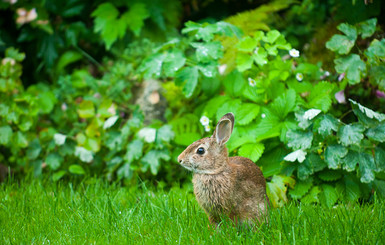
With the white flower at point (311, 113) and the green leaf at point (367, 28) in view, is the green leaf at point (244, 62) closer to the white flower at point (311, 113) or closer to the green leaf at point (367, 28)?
the white flower at point (311, 113)

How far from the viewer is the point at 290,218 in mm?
2771

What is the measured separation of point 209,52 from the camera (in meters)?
3.91

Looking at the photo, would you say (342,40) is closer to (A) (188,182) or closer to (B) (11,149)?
(A) (188,182)

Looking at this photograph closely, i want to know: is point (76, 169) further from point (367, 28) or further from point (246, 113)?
point (367, 28)

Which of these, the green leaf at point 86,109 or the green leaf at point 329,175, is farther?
the green leaf at point 86,109

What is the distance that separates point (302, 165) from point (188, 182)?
1.14 metres

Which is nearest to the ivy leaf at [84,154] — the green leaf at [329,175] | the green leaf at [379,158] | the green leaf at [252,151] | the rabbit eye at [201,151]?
the green leaf at [252,151]

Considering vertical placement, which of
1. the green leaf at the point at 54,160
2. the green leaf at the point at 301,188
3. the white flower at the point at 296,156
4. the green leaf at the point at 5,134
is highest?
the green leaf at the point at 5,134

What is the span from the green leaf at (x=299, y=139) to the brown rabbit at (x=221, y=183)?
2.14ft

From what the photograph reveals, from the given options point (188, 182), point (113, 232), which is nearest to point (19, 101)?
point (188, 182)

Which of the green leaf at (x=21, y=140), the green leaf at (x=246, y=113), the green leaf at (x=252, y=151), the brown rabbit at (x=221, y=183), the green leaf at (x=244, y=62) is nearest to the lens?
the brown rabbit at (x=221, y=183)

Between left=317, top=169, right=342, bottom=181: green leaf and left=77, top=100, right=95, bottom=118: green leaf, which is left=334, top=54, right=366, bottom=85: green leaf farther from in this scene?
left=77, top=100, right=95, bottom=118: green leaf

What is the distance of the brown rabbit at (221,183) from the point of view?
2721mm

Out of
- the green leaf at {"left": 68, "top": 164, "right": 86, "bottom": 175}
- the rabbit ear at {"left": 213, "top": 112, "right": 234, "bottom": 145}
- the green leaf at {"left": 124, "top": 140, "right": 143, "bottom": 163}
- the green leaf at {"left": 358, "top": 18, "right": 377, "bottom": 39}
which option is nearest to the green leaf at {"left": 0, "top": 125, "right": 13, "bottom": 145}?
the green leaf at {"left": 68, "top": 164, "right": 86, "bottom": 175}
